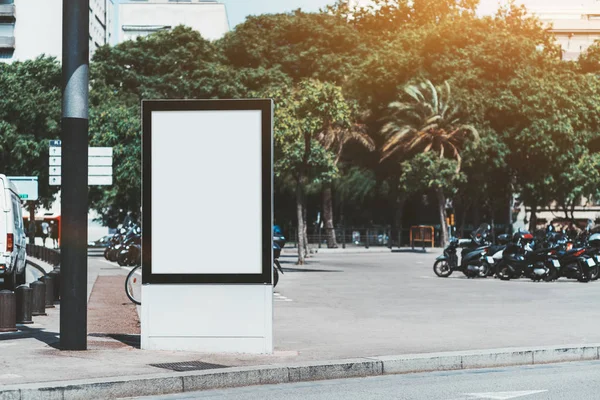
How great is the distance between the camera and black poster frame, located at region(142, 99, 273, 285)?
1036 cm

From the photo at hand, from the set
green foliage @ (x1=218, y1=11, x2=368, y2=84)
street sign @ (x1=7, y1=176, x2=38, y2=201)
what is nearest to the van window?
street sign @ (x1=7, y1=176, x2=38, y2=201)

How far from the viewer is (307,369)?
9266 millimetres

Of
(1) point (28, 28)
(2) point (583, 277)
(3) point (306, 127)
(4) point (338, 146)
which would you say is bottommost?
(2) point (583, 277)

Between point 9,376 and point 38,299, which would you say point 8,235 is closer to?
point 38,299

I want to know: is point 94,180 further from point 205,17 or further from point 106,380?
point 205,17

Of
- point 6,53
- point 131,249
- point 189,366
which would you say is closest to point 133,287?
point 189,366

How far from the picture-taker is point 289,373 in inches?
360

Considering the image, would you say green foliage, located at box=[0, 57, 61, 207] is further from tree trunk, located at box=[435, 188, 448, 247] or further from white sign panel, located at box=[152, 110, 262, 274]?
white sign panel, located at box=[152, 110, 262, 274]

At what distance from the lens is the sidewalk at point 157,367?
8.12m

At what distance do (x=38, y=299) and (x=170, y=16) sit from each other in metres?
76.0

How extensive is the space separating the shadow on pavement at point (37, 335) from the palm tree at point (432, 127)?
42064mm

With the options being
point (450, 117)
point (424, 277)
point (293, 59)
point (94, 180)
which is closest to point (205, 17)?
point (293, 59)

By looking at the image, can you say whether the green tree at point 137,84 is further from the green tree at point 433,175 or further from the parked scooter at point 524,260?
the parked scooter at point 524,260

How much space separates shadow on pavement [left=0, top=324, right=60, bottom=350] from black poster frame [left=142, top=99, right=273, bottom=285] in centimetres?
139
